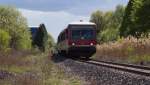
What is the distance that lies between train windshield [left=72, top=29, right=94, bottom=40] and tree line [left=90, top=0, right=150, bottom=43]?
3.94 metres

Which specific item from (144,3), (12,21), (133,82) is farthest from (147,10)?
(133,82)

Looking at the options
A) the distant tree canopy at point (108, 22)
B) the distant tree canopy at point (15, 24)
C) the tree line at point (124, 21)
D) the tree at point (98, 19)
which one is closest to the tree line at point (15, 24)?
the distant tree canopy at point (15, 24)

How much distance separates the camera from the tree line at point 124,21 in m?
73.1

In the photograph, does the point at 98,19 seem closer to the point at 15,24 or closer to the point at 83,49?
the point at 15,24

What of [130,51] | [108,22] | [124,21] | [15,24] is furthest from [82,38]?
[108,22]

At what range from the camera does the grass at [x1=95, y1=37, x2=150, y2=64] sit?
32059mm

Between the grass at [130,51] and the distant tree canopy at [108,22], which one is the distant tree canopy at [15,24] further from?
the grass at [130,51]

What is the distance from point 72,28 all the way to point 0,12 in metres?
72.2

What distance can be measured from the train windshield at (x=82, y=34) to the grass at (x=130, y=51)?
2.22m

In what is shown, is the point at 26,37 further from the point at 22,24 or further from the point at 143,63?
the point at 143,63

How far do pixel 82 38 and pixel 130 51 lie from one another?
5.42m

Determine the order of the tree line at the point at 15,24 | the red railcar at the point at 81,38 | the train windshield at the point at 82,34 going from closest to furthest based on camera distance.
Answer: the red railcar at the point at 81,38
the train windshield at the point at 82,34
the tree line at the point at 15,24

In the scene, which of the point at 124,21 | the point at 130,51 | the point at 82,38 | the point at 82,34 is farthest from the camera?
the point at 124,21

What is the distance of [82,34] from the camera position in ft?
130
